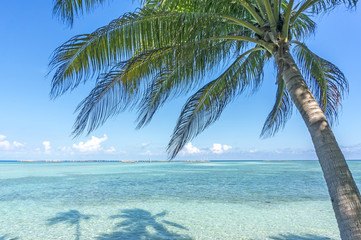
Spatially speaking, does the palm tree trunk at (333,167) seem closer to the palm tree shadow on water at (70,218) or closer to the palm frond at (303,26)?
the palm frond at (303,26)

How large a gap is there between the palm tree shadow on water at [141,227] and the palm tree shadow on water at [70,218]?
116 centimetres

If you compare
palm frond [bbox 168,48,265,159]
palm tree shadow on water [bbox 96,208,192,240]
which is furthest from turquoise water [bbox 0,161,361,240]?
palm frond [bbox 168,48,265,159]

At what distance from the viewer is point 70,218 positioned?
383 inches

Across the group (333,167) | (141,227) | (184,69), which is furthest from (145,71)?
(141,227)

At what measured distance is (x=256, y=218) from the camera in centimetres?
926

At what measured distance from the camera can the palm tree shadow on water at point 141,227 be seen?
7215mm

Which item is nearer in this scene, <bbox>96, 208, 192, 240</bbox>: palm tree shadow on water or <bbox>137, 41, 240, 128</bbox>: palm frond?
<bbox>137, 41, 240, 128</bbox>: palm frond

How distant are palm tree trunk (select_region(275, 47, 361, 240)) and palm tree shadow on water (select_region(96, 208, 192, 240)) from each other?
5.72 metres

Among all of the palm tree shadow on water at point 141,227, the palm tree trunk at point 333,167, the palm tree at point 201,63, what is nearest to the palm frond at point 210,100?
the palm tree at point 201,63

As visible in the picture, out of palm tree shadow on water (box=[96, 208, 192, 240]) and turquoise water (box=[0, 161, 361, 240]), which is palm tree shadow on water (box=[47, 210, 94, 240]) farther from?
palm tree shadow on water (box=[96, 208, 192, 240])

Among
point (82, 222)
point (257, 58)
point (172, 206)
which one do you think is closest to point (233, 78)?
point (257, 58)

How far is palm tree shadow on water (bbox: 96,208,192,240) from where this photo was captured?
721 cm

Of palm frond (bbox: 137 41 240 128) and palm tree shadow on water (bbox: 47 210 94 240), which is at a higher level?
palm frond (bbox: 137 41 240 128)

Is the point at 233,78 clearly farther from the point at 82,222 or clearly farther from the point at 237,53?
the point at 82,222
